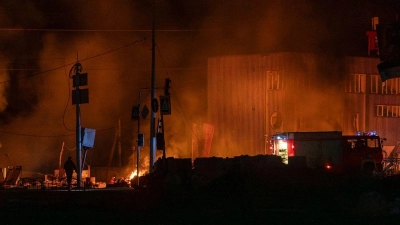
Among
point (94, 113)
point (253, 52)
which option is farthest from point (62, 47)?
point (253, 52)

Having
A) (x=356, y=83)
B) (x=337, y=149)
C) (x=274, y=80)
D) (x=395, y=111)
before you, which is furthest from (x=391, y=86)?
(x=337, y=149)

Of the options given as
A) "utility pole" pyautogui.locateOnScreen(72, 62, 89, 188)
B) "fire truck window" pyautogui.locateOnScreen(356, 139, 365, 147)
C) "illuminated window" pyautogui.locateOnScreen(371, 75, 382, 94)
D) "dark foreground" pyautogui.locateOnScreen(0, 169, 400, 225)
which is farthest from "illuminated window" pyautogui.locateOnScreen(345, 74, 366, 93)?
"dark foreground" pyautogui.locateOnScreen(0, 169, 400, 225)

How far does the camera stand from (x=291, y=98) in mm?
43375

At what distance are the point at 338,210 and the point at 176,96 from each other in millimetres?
37328

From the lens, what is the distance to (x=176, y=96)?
5466cm

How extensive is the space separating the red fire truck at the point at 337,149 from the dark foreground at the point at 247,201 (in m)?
13.3

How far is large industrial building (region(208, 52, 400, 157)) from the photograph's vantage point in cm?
4350

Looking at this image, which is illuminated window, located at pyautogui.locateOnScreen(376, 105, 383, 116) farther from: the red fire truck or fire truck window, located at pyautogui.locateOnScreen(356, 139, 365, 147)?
fire truck window, located at pyautogui.locateOnScreen(356, 139, 365, 147)

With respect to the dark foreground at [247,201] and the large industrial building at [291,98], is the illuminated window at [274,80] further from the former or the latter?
the dark foreground at [247,201]

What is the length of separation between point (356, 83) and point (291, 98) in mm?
5377

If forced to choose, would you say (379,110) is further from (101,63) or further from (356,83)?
(101,63)

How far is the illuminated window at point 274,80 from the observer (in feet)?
144

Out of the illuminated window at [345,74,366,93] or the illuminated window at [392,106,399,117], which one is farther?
the illuminated window at [392,106,399,117]

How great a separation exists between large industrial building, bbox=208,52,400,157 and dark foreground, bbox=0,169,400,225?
22812 mm
